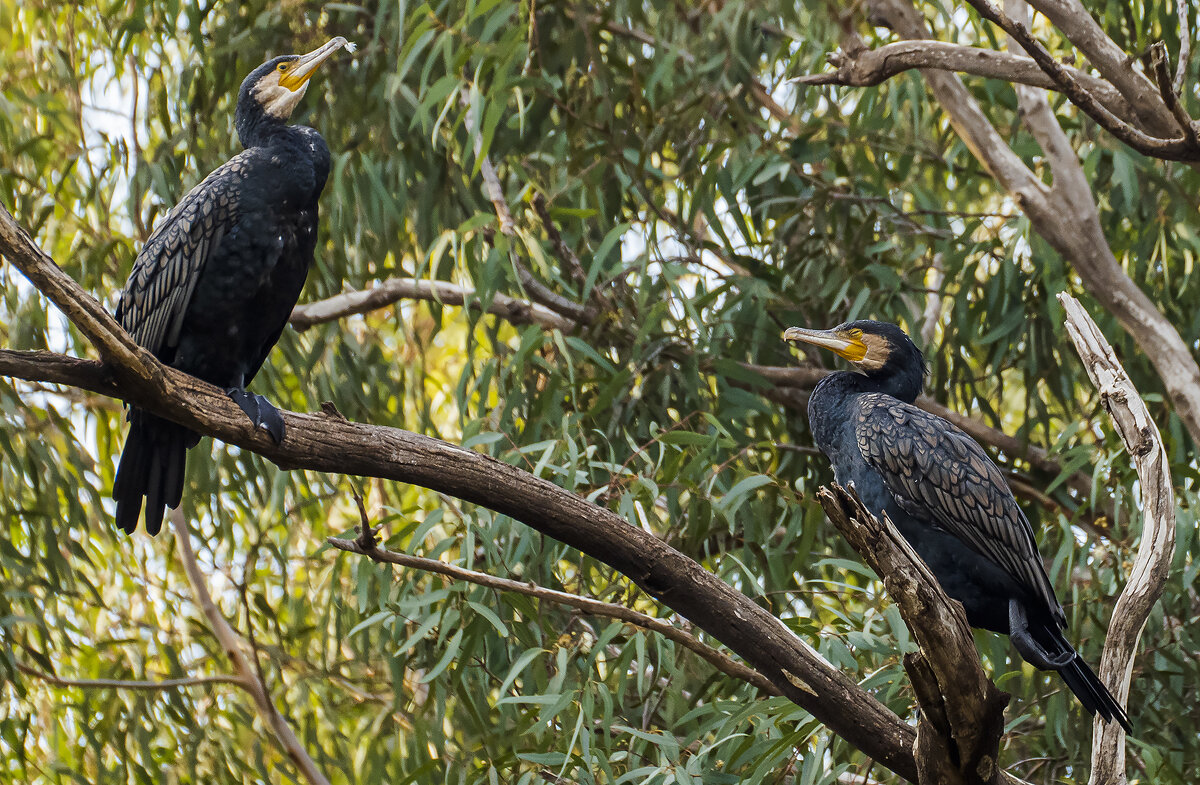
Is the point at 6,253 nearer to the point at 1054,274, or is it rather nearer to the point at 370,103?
the point at 370,103

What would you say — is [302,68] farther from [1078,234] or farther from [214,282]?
[1078,234]

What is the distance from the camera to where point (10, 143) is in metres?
3.94

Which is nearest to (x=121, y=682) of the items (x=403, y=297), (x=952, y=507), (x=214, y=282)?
(x=403, y=297)

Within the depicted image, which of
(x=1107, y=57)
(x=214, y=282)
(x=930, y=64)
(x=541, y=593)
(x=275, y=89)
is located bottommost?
(x=541, y=593)

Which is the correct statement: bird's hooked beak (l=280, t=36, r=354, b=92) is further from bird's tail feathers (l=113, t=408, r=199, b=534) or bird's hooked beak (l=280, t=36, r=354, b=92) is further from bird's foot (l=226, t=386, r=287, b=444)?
bird's foot (l=226, t=386, r=287, b=444)

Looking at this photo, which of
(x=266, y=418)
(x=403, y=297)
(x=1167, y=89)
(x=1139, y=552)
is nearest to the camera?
(x=266, y=418)

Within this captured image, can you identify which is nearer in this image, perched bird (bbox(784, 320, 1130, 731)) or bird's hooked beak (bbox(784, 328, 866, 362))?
perched bird (bbox(784, 320, 1130, 731))

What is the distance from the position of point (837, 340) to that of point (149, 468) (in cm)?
150

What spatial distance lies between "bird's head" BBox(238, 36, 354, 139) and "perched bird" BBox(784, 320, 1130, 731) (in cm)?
124

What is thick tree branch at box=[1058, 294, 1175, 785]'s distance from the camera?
2.36 m

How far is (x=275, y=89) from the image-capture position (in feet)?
9.49

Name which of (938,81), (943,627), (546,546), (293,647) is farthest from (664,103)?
(943,627)

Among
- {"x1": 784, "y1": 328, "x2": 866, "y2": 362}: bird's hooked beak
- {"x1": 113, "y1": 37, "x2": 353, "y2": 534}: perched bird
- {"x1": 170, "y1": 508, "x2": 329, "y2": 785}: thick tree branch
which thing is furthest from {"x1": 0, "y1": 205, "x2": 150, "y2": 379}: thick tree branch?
{"x1": 170, "y1": 508, "x2": 329, "y2": 785}: thick tree branch

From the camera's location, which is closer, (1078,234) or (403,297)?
(1078,234)
